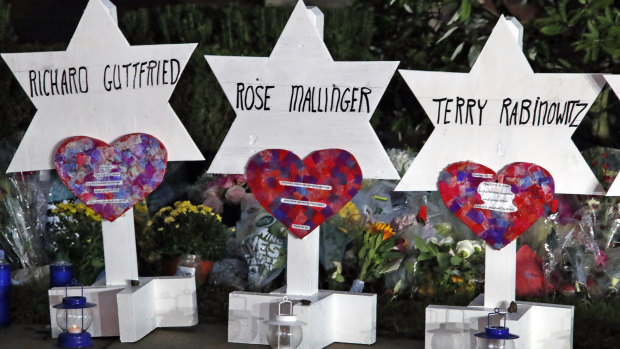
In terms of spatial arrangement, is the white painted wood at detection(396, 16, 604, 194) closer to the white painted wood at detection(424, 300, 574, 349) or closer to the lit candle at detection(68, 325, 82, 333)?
the white painted wood at detection(424, 300, 574, 349)

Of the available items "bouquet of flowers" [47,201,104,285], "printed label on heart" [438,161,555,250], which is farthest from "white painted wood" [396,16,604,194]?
"bouquet of flowers" [47,201,104,285]

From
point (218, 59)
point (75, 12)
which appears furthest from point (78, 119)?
point (75, 12)

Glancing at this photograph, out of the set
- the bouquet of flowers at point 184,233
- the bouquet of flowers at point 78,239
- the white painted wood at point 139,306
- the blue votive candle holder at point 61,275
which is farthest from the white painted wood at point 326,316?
the bouquet of flowers at point 78,239

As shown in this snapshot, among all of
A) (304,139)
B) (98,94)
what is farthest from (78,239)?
(304,139)

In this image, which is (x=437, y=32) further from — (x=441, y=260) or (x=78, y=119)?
(x=78, y=119)

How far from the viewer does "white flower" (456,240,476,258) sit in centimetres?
547

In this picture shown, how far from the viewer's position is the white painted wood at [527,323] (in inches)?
188

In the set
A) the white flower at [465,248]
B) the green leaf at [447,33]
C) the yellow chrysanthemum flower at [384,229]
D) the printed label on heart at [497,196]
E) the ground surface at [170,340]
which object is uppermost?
the green leaf at [447,33]

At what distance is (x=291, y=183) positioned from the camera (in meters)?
5.02

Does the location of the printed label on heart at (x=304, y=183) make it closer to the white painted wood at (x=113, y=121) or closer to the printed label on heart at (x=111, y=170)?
the white painted wood at (x=113, y=121)

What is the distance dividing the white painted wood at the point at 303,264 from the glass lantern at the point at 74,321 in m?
0.92

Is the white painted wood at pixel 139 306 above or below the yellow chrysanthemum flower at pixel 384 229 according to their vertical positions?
below

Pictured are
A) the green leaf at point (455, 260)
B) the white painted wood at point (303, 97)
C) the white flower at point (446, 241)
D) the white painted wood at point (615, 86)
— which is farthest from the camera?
the white flower at point (446, 241)

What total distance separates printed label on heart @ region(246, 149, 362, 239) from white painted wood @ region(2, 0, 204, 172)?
1.11ft
